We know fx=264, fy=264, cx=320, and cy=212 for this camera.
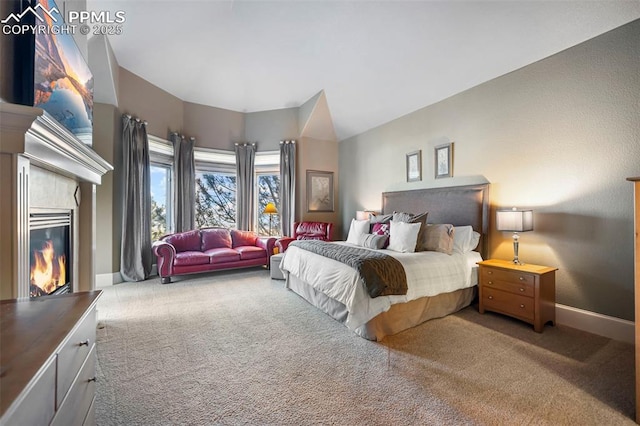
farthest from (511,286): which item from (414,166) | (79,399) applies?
(79,399)

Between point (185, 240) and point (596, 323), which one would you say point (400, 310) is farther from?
point (185, 240)

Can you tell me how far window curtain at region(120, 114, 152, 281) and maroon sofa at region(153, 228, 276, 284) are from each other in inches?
13.0

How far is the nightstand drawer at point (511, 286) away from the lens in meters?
2.64

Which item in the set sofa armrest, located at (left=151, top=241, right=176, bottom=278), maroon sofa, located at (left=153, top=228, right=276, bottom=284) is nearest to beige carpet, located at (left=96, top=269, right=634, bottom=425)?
sofa armrest, located at (left=151, top=241, right=176, bottom=278)

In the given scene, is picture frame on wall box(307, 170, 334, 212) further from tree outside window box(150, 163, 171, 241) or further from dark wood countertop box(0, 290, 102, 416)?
dark wood countertop box(0, 290, 102, 416)

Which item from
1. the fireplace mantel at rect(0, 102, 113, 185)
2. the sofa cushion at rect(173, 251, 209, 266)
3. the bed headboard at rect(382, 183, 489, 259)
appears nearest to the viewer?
the fireplace mantel at rect(0, 102, 113, 185)

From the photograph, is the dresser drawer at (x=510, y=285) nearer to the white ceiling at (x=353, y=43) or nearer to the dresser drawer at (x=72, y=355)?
the white ceiling at (x=353, y=43)

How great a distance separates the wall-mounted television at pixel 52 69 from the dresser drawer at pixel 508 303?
4.15m

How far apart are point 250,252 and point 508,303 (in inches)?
161

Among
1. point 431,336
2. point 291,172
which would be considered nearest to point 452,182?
point 431,336

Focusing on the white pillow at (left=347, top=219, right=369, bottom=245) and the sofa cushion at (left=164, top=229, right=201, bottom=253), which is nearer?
the white pillow at (left=347, top=219, right=369, bottom=245)

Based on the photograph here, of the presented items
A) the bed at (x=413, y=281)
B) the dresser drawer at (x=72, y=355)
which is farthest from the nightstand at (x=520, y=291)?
the dresser drawer at (x=72, y=355)

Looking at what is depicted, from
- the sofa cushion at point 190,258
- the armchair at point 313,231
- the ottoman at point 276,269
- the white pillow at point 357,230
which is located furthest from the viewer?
the armchair at point 313,231

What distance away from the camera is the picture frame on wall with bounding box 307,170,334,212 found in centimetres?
612
